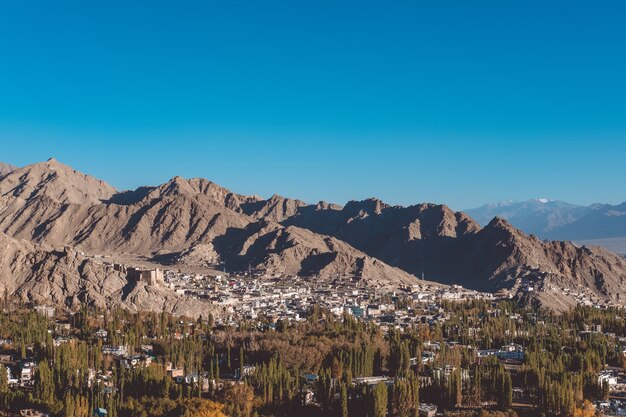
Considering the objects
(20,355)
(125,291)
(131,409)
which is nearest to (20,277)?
(125,291)

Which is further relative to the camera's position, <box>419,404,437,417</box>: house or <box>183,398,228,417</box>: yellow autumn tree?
<box>419,404,437,417</box>: house

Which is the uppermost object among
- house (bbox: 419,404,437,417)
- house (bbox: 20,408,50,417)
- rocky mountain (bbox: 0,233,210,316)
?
rocky mountain (bbox: 0,233,210,316)

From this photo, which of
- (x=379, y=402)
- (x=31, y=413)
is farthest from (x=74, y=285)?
(x=379, y=402)

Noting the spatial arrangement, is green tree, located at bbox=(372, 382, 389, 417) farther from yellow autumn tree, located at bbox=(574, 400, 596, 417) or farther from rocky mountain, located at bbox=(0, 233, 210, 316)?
rocky mountain, located at bbox=(0, 233, 210, 316)

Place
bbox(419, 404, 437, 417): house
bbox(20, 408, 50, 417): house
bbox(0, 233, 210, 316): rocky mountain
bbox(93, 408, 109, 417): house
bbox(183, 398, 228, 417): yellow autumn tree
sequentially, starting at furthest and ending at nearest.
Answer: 1. bbox(0, 233, 210, 316): rocky mountain
2. bbox(419, 404, 437, 417): house
3. bbox(93, 408, 109, 417): house
4. bbox(20, 408, 50, 417): house
5. bbox(183, 398, 228, 417): yellow autumn tree

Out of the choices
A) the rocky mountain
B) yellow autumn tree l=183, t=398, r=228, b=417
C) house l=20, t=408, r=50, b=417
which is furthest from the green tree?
the rocky mountain

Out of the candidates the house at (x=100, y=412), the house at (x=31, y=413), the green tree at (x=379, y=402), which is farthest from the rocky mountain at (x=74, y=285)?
the green tree at (x=379, y=402)

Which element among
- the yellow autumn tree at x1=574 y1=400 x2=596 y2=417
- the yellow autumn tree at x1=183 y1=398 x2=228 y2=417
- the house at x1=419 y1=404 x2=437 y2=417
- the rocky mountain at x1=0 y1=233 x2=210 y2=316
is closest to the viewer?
the yellow autumn tree at x1=183 y1=398 x2=228 y2=417

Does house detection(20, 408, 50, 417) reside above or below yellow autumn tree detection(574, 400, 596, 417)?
above

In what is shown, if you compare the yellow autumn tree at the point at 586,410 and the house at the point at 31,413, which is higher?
the house at the point at 31,413

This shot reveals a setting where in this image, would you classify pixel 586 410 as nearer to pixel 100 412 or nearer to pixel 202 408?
pixel 202 408

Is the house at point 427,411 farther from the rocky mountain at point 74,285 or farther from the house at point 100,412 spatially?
the rocky mountain at point 74,285
